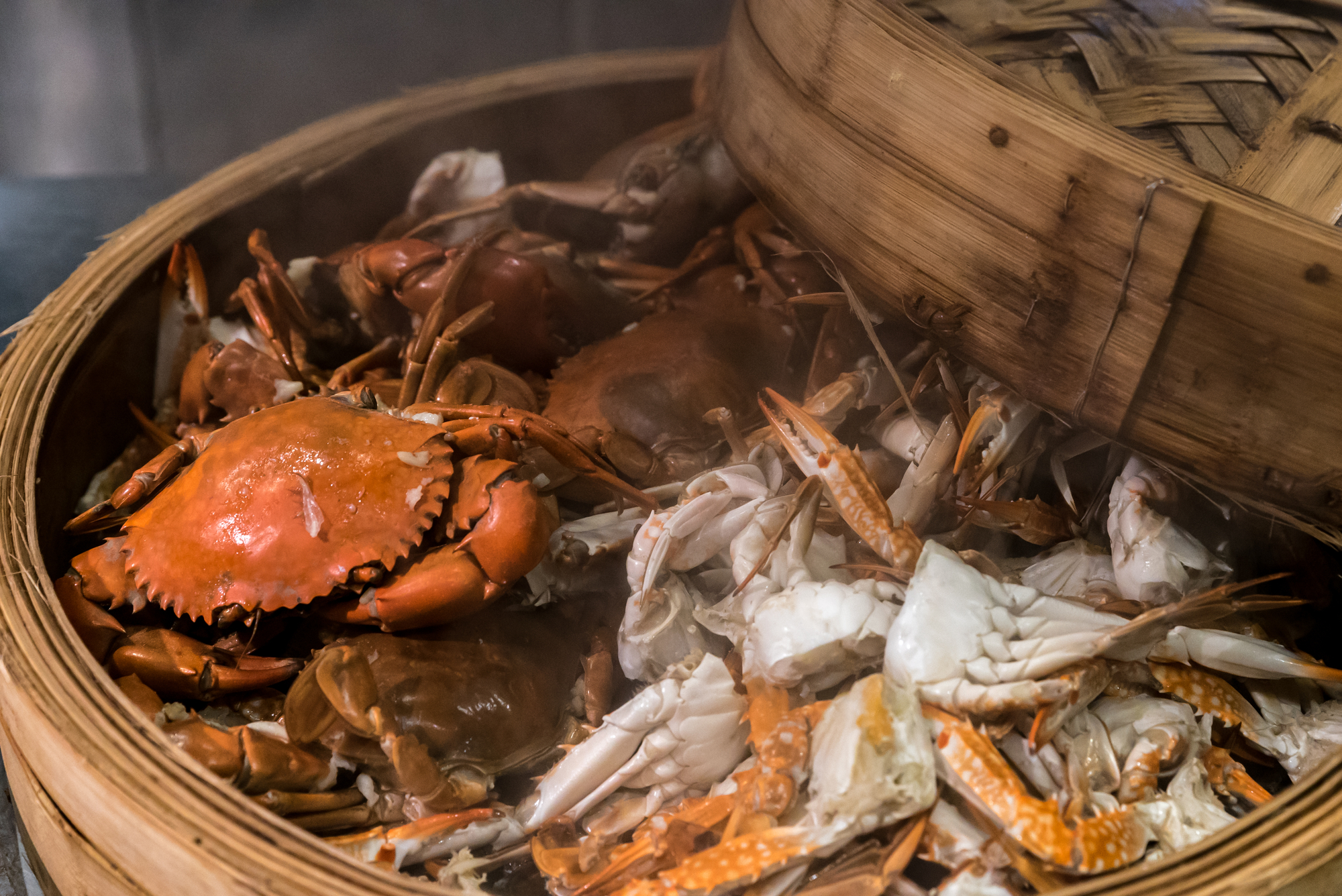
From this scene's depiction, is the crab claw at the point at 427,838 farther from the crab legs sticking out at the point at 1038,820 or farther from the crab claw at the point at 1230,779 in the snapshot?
the crab claw at the point at 1230,779

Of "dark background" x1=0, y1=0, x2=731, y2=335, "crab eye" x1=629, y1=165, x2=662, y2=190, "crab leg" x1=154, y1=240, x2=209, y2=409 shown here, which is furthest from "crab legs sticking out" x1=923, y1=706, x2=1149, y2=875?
"dark background" x1=0, y1=0, x2=731, y2=335

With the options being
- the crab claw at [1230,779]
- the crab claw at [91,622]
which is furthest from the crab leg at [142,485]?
the crab claw at [1230,779]

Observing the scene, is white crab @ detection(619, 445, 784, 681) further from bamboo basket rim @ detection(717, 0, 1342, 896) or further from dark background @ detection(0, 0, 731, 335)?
dark background @ detection(0, 0, 731, 335)

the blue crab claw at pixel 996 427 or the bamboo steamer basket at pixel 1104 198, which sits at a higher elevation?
the bamboo steamer basket at pixel 1104 198

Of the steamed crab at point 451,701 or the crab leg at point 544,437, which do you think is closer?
the steamed crab at point 451,701

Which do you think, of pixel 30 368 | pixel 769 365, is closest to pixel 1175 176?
pixel 769 365

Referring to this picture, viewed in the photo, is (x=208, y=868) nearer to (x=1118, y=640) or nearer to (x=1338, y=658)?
(x=1118, y=640)
